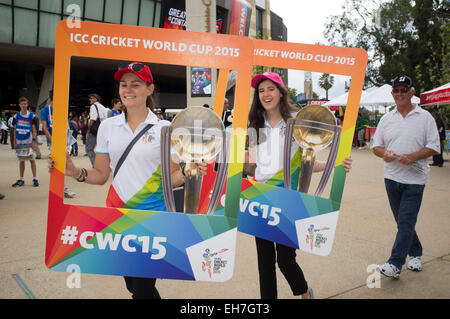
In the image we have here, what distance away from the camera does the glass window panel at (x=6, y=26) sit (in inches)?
1135

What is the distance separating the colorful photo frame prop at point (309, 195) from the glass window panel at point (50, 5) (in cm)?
3170

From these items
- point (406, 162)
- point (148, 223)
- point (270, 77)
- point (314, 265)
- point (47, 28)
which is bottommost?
point (314, 265)

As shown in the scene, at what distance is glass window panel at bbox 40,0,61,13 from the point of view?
96.8 ft

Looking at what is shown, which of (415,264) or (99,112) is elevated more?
(99,112)

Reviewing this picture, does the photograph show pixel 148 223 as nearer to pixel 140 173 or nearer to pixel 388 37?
pixel 140 173

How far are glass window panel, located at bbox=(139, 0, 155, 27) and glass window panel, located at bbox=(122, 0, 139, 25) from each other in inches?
19.6

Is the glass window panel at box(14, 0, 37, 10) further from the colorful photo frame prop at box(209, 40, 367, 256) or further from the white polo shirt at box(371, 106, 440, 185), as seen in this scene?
the colorful photo frame prop at box(209, 40, 367, 256)

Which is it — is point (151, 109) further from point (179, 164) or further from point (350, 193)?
point (350, 193)

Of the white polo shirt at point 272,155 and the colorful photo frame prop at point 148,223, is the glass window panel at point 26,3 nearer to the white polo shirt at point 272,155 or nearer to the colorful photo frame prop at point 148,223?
the white polo shirt at point 272,155

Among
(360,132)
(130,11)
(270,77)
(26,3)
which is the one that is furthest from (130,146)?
(130,11)

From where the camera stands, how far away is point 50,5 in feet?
97.1

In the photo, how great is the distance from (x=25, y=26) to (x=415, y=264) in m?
32.9

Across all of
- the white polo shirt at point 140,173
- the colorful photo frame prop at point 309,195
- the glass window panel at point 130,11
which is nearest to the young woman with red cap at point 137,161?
the white polo shirt at point 140,173

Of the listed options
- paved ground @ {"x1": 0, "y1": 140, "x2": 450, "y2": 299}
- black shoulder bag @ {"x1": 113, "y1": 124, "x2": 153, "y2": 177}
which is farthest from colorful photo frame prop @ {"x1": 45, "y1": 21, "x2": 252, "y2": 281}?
paved ground @ {"x1": 0, "y1": 140, "x2": 450, "y2": 299}
